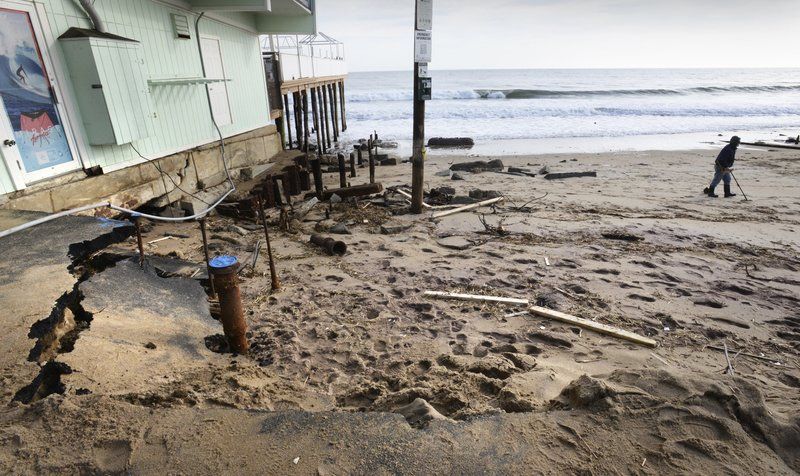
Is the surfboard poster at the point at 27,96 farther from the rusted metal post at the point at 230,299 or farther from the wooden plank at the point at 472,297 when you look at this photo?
the wooden plank at the point at 472,297

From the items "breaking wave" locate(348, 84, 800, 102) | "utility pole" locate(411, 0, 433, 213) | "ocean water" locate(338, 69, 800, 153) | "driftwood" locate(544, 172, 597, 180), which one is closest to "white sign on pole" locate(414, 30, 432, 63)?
"utility pole" locate(411, 0, 433, 213)

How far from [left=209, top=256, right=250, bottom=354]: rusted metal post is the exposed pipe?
18.8 feet

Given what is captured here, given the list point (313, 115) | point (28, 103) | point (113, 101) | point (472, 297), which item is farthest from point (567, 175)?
point (313, 115)

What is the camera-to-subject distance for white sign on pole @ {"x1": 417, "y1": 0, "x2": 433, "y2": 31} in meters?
7.51

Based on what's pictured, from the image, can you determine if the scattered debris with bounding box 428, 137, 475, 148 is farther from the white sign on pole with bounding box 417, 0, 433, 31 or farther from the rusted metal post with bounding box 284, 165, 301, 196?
the white sign on pole with bounding box 417, 0, 433, 31

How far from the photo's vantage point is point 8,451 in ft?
6.52

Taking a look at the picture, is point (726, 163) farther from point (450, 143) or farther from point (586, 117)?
point (586, 117)

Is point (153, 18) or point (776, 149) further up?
point (153, 18)

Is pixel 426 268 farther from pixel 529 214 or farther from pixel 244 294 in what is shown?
pixel 529 214

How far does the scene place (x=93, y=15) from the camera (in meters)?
6.63

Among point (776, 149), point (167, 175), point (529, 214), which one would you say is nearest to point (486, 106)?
point (776, 149)

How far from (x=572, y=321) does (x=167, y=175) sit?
7992 mm

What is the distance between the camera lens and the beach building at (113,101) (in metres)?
5.65

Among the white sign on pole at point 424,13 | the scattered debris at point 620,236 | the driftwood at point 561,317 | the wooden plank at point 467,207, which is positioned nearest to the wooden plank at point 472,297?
the driftwood at point 561,317
